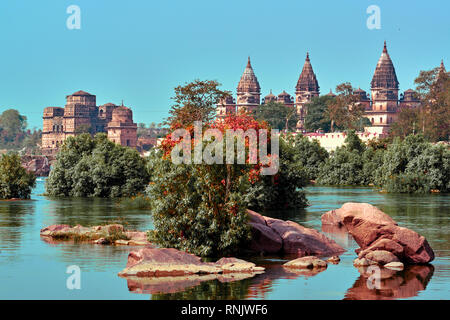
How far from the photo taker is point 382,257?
1820cm

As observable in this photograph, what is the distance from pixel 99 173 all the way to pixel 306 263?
26.8 metres

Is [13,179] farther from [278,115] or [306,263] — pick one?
[278,115]


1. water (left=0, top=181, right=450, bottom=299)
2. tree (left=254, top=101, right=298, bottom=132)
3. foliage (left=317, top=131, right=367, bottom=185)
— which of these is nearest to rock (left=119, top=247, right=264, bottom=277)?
water (left=0, top=181, right=450, bottom=299)

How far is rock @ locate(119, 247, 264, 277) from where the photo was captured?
16.8 m

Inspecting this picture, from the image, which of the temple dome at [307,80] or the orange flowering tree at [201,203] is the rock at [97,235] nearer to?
the orange flowering tree at [201,203]

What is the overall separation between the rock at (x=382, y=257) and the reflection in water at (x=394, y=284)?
1.26 feet

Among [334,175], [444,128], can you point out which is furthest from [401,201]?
[444,128]

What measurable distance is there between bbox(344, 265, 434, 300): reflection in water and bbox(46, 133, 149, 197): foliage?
26.4 metres

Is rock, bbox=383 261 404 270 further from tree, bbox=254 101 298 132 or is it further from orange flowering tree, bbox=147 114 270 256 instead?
tree, bbox=254 101 298 132

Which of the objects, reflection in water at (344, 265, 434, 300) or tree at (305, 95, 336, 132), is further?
tree at (305, 95, 336, 132)

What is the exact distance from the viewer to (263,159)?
92.7ft

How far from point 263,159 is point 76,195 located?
60.4 ft

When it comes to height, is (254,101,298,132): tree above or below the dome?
below

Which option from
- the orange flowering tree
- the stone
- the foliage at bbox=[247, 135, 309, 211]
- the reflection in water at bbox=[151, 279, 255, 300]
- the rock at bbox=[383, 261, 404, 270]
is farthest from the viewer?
the foliage at bbox=[247, 135, 309, 211]
